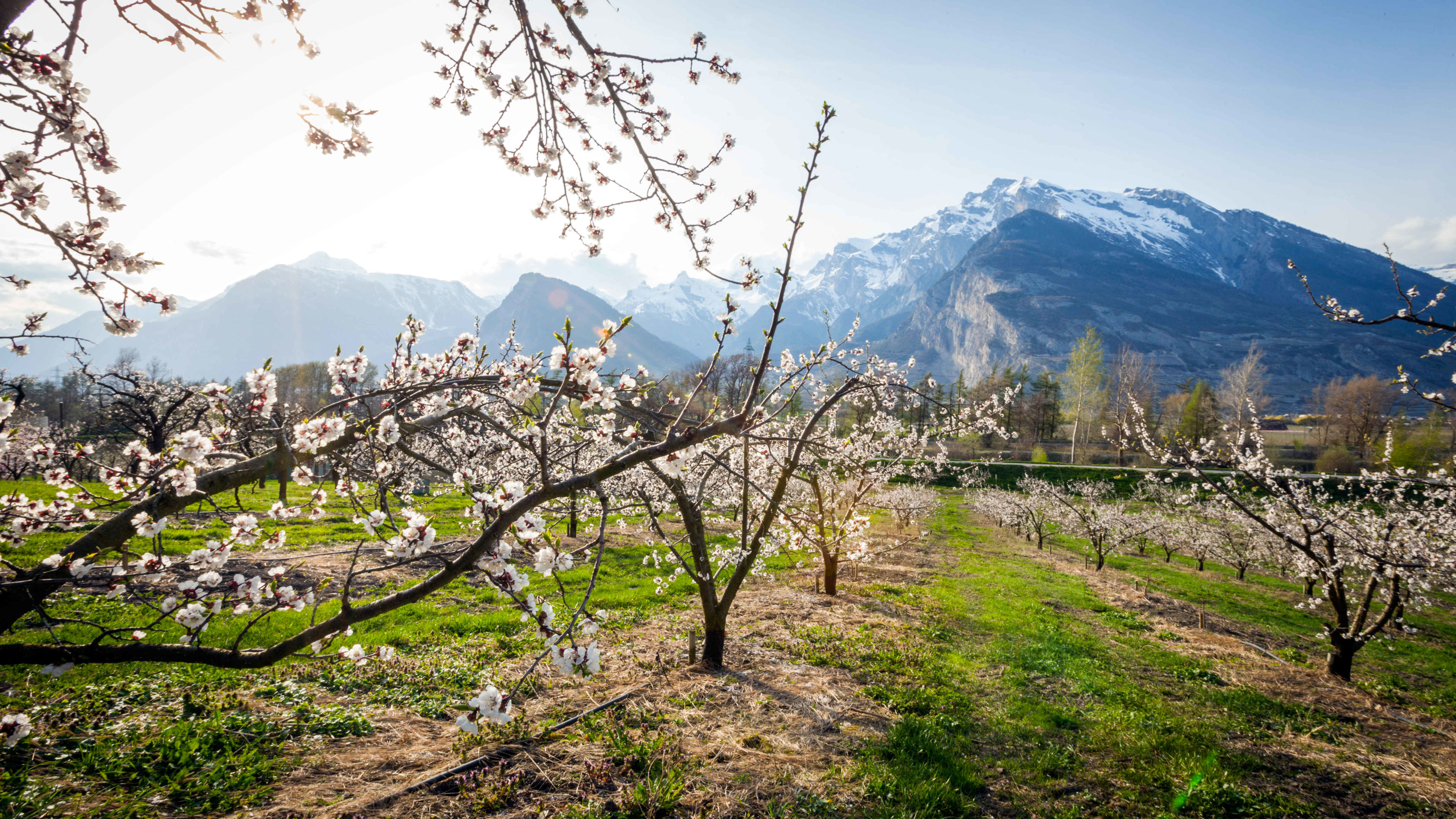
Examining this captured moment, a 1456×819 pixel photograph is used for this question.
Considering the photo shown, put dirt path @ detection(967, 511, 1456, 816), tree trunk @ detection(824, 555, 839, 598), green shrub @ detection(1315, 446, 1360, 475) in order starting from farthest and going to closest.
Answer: green shrub @ detection(1315, 446, 1360, 475) < tree trunk @ detection(824, 555, 839, 598) < dirt path @ detection(967, 511, 1456, 816)

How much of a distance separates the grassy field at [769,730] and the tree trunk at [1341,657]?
1.08 ft

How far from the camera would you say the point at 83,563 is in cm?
284

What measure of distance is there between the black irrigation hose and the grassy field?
8 cm

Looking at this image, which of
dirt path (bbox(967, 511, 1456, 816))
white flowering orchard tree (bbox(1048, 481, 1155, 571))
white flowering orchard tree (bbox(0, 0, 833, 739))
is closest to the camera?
white flowering orchard tree (bbox(0, 0, 833, 739))

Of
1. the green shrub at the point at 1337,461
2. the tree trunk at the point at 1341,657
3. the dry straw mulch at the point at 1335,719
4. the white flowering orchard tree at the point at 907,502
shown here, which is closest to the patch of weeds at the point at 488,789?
the dry straw mulch at the point at 1335,719

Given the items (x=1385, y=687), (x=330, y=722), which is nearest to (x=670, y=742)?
(x=330, y=722)

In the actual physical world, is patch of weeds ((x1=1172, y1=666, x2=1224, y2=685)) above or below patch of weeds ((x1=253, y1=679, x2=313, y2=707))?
below

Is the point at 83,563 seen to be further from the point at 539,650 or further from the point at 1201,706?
the point at 1201,706

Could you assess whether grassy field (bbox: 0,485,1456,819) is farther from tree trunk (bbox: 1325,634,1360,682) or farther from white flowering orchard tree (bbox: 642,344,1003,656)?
white flowering orchard tree (bbox: 642,344,1003,656)

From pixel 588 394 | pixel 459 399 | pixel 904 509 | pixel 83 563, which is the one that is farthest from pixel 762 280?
pixel 904 509

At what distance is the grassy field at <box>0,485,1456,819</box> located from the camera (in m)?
4.39

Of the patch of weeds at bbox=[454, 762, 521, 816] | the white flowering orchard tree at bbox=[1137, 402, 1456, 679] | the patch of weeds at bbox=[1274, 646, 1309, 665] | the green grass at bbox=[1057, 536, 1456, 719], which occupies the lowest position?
the green grass at bbox=[1057, 536, 1456, 719]

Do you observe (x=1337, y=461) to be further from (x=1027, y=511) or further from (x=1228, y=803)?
(x=1228, y=803)

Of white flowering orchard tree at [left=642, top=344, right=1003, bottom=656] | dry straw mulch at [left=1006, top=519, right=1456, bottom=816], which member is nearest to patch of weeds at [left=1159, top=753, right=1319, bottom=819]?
dry straw mulch at [left=1006, top=519, right=1456, bottom=816]
